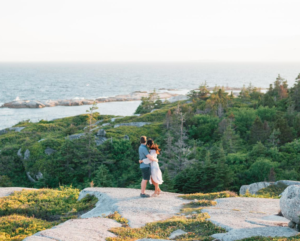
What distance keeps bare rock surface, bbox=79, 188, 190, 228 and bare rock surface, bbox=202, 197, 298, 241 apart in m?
1.58

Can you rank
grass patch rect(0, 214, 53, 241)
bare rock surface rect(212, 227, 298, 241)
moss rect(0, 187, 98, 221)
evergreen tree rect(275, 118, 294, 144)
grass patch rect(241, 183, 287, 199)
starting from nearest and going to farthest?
bare rock surface rect(212, 227, 298, 241)
grass patch rect(0, 214, 53, 241)
moss rect(0, 187, 98, 221)
grass patch rect(241, 183, 287, 199)
evergreen tree rect(275, 118, 294, 144)

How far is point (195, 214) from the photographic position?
10961 millimetres

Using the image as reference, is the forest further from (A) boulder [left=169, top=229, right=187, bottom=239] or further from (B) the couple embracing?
(A) boulder [left=169, top=229, right=187, bottom=239]

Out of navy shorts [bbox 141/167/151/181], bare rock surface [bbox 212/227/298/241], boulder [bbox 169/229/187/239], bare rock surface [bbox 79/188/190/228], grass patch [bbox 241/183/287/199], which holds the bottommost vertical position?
grass patch [bbox 241/183/287/199]

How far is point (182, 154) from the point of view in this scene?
29.3 m

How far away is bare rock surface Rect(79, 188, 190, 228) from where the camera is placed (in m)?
10.9

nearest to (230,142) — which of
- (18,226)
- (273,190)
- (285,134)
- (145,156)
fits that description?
(285,134)

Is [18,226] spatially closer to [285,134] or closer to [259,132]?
[259,132]

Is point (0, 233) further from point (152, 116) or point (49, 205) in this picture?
point (152, 116)

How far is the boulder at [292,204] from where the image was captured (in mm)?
8703

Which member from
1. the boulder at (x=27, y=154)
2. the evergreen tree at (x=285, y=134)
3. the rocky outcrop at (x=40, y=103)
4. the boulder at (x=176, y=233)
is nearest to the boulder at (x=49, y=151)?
the boulder at (x=27, y=154)

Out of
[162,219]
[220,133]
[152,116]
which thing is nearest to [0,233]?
[162,219]

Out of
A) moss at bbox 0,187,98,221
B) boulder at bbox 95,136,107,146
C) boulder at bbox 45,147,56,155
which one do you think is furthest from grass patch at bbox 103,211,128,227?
boulder at bbox 95,136,107,146

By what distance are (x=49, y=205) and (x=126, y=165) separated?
18.2m
